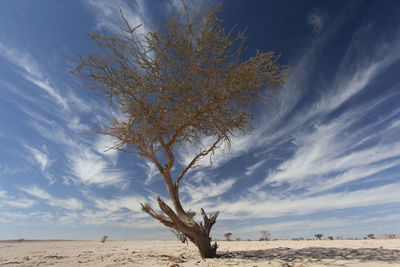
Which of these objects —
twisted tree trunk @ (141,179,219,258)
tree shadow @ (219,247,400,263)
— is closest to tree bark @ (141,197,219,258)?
twisted tree trunk @ (141,179,219,258)

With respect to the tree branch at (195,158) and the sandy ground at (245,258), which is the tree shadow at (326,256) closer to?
the sandy ground at (245,258)

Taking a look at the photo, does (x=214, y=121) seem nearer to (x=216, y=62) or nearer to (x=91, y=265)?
(x=216, y=62)

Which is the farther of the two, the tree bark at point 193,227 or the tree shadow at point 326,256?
the tree bark at point 193,227

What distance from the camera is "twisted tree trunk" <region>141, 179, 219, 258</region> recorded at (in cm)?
732

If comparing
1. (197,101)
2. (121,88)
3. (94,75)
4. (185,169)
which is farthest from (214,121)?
(94,75)

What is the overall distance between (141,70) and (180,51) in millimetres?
1361

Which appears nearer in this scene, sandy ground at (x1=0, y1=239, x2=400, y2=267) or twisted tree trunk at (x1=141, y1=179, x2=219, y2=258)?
sandy ground at (x1=0, y1=239, x2=400, y2=267)

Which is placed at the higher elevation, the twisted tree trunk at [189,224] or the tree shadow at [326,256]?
the twisted tree trunk at [189,224]

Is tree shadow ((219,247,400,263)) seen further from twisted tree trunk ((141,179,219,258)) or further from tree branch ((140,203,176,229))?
tree branch ((140,203,176,229))

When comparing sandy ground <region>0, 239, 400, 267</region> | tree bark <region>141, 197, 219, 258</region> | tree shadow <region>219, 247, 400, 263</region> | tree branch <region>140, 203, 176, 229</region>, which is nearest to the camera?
sandy ground <region>0, 239, 400, 267</region>

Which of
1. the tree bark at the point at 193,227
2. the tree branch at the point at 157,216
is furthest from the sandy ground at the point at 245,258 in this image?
the tree branch at the point at 157,216

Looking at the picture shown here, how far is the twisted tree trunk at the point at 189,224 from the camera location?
7.32m

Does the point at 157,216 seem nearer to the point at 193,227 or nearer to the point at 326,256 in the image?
the point at 193,227

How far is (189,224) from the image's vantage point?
742 cm
